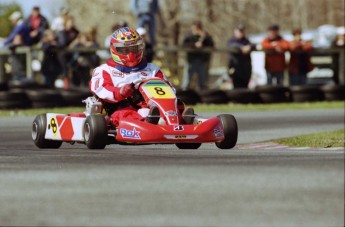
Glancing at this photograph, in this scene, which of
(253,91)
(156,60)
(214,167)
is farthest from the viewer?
(156,60)

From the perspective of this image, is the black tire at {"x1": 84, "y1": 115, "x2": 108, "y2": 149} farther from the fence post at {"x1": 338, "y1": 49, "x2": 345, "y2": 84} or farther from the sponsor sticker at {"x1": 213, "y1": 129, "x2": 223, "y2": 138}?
the fence post at {"x1": 338, "y1": 49, "x2": 345, "y2": 84}

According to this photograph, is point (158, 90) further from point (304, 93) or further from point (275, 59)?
point (275, 59)

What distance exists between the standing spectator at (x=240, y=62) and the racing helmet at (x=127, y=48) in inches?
427

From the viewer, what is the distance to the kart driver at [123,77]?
10578 millimetres

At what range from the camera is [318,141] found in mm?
11312

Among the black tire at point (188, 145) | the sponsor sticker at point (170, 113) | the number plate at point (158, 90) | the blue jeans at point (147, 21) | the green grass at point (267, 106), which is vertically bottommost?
the green grass at point (267, 106)

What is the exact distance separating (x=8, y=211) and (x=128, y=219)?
82 cm

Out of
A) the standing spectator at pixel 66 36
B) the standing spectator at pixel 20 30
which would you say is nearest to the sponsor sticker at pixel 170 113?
the standing spectator at pixel 20 30

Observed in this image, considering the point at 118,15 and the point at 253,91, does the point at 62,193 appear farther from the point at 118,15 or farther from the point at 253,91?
the point at 118,15

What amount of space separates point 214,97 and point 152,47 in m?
1.56

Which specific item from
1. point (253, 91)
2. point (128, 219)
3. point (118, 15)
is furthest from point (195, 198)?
point (118, 15)

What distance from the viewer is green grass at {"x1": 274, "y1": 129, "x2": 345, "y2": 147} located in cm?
1090

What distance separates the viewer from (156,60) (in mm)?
22875

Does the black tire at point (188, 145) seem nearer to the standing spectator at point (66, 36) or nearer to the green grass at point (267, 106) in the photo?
the green grass at point (267, 106)
